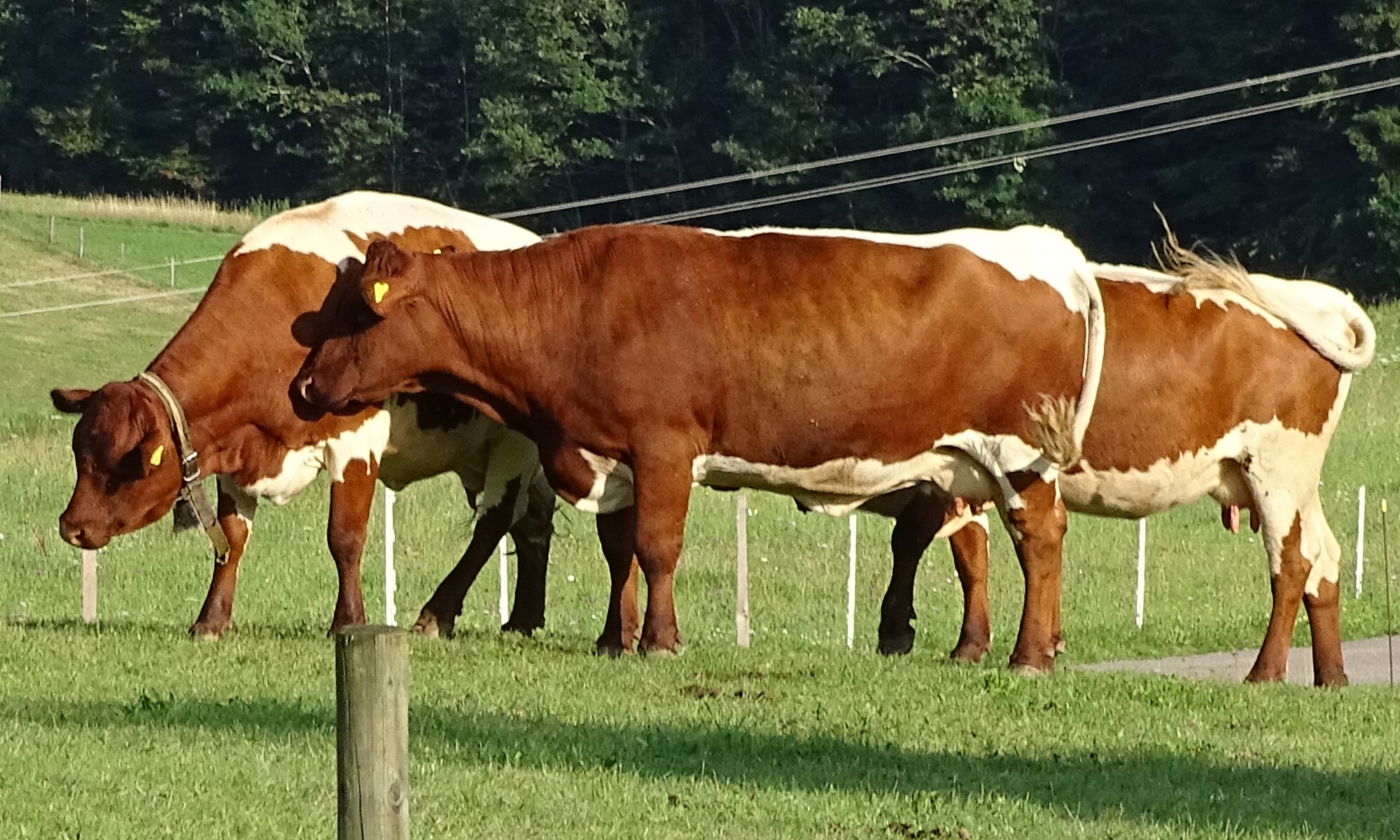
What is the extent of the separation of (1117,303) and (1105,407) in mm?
675

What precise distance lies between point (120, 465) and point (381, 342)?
5.68ft

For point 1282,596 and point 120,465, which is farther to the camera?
point 1282,596

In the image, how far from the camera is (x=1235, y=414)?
15.0 m

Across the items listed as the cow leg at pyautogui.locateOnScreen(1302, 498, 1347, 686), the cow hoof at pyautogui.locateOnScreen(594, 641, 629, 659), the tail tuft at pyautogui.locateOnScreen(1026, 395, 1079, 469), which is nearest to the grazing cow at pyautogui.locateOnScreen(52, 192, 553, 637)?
the cow hoof at pyautogui.locateOnScreen(594, 641, 629, 659)

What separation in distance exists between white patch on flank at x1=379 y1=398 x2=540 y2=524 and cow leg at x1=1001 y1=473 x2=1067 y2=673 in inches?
136

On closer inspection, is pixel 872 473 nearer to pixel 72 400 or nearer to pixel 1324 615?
pixel 1324 615

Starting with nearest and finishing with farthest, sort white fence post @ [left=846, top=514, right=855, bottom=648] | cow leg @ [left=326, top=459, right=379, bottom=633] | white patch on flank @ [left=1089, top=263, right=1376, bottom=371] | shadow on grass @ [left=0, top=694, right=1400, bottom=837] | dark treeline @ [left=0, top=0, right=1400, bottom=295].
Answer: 1. shadow on grass @ [left=0, top=694, right=1400, bottom=837]
2. cow leg @ [left=326, top=459, right=379, bottom=633]
3. white patch on flank @ [left=1089, top=263, right=1376, bottom=371]
4. white fence post @ [left=846, top=514, right=855, bottom=648]
5. dark treeline @ [left=0, top=0, right=1400, bottom=295]

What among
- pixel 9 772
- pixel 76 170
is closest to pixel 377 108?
pixel 76 170

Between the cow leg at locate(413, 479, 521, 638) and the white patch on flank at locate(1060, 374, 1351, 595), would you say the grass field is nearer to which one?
the cow leg at locate(413, 479, 521, 638)

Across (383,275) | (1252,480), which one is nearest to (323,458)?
(383,275)

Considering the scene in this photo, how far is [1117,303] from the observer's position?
1492 centimetres

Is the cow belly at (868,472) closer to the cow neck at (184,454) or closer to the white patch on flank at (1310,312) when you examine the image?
the white patch on flank at (1310,312)

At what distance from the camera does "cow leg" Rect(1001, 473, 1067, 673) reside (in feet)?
46.3

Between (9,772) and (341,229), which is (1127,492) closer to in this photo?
(341,229)
